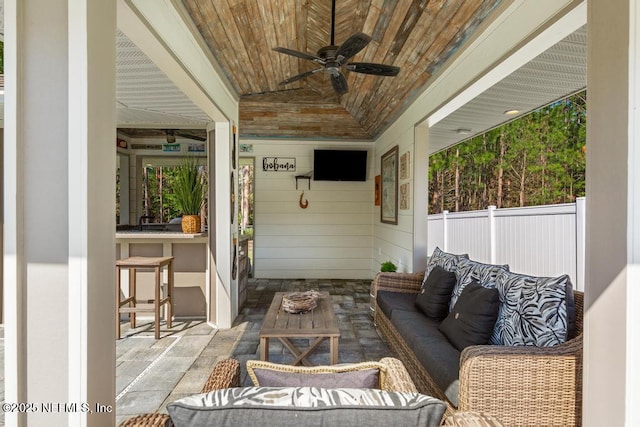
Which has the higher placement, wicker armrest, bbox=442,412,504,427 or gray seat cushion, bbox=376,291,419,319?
wicker armrest, bbox=442,412,504,427

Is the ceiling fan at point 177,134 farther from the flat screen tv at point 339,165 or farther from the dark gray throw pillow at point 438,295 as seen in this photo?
the dark gray throw pillow at point 438,295

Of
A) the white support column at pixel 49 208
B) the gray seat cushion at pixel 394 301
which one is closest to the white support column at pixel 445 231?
the gray seat cushion at pixel 394 301

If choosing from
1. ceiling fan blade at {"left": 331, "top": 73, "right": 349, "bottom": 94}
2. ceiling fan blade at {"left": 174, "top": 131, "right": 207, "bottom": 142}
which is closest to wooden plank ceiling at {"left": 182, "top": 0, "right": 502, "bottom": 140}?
ceiling fan blade at {"left": 331, "top": 73, "right": 349, "bottom": 94}

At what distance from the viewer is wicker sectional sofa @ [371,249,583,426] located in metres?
1.75

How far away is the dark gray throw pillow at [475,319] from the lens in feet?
7.43

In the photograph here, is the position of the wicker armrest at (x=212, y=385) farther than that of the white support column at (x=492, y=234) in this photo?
No

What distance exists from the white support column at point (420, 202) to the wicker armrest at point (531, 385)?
2550 millimetres

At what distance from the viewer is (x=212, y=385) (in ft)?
4.63

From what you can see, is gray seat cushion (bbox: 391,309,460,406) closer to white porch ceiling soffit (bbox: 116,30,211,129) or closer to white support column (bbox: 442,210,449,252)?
white support column (bbox: 442,210,449,252)

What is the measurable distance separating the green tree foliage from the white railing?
240cm

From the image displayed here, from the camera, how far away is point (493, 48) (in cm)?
263

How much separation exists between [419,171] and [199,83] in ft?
8.57

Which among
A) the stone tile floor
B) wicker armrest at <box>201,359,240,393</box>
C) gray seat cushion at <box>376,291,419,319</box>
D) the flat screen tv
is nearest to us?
wicker armrest at <box>201,359,240,393</box>

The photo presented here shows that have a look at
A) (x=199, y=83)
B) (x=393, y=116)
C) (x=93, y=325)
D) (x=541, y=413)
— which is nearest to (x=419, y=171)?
(x=393, y=116)
